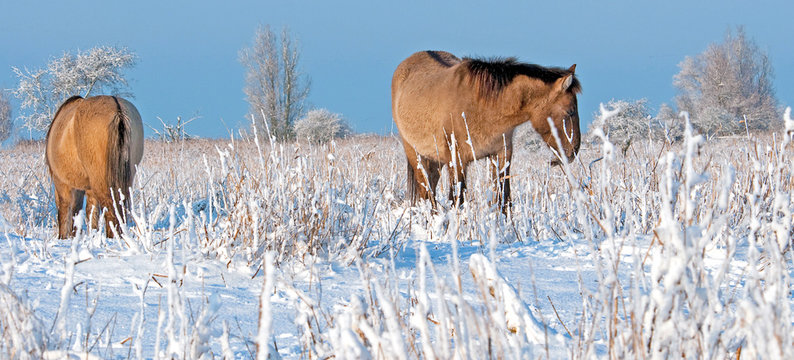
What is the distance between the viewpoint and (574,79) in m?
5.06

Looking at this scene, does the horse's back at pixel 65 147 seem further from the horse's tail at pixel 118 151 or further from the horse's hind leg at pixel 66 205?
the horse's tail at pixel 118 151

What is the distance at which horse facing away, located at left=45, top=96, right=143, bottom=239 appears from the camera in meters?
4.78

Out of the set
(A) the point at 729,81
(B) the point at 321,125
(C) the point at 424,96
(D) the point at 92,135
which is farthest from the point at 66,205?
(A) the point at 729,81

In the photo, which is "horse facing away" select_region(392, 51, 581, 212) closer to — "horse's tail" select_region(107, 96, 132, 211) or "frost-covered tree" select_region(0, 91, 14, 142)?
"horse's tail" select_region(107, 96, 132, 211)

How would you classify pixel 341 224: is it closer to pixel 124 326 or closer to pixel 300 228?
pixel 300 228

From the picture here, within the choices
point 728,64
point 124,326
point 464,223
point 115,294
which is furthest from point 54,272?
point 728,64

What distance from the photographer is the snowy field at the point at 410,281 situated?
1019 mm

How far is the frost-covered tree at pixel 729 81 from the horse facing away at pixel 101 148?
41958 mm

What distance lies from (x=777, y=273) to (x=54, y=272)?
8.39ft

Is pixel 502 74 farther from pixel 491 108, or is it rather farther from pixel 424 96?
pixel 424 96

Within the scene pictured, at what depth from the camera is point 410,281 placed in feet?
6.72

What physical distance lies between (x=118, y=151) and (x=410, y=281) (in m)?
3.51

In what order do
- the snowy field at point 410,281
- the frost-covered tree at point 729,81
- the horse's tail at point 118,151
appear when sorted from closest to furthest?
1. the snowy field at point 410,281
2. the horse's tail at point 118,151
3. the frost-covered tree at point 729,81

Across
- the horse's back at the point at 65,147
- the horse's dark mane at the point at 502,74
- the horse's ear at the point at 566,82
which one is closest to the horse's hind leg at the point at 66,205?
the horse's back at the point at 65,147
